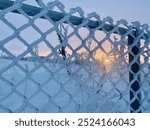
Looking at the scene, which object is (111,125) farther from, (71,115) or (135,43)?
(135,43)

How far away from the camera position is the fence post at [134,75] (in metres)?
2.46

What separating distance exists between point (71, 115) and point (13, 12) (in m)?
0.67

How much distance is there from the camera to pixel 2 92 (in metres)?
7.60

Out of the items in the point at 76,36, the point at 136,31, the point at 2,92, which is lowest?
the point at 76,36

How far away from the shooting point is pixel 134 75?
2471mm

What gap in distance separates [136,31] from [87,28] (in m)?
0.64

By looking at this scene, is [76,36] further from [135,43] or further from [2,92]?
[2,92]

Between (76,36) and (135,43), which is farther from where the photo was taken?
(135,43)

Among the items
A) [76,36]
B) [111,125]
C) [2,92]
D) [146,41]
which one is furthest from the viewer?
[2,92]

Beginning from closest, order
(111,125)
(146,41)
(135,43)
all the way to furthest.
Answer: (111,125) → (135,43) → (146,41)

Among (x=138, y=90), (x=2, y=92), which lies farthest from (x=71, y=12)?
(x=2, y=92)

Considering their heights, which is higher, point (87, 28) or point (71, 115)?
point (87, 28)

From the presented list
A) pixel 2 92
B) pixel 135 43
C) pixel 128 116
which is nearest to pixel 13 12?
pixel 128 116

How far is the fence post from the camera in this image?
8.05 ft
